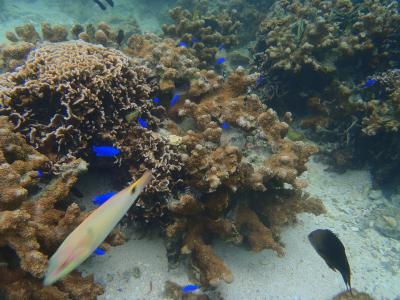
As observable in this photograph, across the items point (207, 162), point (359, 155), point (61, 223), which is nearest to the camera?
point (61, 223)

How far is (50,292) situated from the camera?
9.20ft

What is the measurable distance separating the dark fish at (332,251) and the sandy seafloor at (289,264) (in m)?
1.22

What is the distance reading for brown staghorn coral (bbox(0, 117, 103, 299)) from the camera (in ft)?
8.58

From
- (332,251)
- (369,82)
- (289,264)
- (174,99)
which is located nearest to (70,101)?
(174,99)

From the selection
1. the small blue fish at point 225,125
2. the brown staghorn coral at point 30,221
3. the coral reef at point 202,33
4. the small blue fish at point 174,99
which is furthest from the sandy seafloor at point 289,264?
the coral reef at point 202,33

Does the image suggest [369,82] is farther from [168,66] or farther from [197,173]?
[197,173]

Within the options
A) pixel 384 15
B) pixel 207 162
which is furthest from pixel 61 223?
pixel 384 15

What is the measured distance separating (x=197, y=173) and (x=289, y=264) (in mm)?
2008

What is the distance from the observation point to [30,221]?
2.88 m

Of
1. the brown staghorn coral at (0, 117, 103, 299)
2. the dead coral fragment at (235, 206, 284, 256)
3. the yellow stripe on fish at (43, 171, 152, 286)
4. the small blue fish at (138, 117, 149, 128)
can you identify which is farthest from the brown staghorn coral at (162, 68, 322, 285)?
the yellow stripe on fish at (43, 171, 152, 286)

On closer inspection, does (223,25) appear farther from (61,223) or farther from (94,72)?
(61,223)

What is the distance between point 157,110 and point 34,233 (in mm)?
2365

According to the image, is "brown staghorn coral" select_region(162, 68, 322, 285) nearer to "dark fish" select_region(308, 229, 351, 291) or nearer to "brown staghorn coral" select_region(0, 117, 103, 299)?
"dark fish" select_region(308, 229, 351, 291)

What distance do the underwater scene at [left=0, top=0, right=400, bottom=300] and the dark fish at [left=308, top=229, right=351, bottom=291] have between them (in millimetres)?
14
